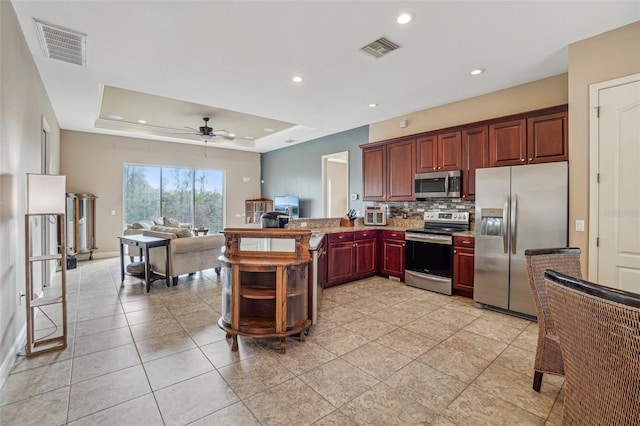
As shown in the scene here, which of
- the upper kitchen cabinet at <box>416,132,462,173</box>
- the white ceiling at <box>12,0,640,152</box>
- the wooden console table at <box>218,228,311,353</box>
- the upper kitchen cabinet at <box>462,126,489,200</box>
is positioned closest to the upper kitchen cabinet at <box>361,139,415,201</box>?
the upper kitchen cabinet at <box>416,132,462,173</box>

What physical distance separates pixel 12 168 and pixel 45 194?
0.30 metres

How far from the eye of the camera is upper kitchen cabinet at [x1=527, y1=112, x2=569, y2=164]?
330cm

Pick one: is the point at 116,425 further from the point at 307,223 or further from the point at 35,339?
the point at 307,223

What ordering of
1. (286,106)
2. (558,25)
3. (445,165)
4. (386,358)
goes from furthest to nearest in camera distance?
1. (286,106)
2. (445,165)
3. (558,25)
4. (386,358)

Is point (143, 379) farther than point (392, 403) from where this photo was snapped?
Yes

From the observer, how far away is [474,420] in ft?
5.85

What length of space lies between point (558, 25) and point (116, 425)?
15.0 ft

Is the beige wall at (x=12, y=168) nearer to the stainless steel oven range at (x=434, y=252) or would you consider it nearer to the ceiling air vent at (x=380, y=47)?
the ceiling air vent at (x=380, y=47)

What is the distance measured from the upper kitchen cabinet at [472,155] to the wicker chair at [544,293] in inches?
88.2

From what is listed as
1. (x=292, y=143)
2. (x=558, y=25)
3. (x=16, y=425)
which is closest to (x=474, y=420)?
(x=16, y=425)

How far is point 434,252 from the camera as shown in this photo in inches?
168

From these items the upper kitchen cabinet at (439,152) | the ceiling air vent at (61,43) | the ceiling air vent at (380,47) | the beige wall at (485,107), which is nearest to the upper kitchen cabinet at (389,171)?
the upper kitchen cabinet at (439,152)

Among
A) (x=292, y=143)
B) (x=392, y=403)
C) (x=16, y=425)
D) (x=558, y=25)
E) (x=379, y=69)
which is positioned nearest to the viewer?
(x=16, y=425)

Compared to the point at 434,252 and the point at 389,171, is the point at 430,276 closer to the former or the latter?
the point at 434,252
